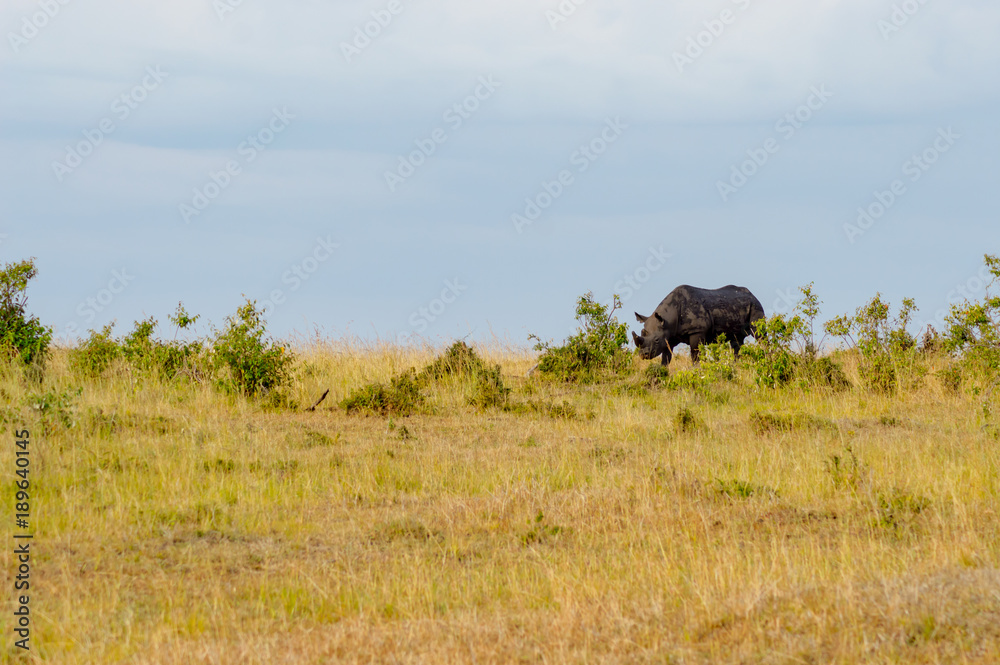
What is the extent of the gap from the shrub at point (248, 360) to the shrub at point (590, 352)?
17.5ft

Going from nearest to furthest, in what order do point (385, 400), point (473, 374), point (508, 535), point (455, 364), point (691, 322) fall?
point (508, 535), point (385, 400), point (473, 374), point (455, 364), point (691, 322)

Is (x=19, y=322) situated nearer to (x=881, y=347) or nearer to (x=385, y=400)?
(x=385, y=400)

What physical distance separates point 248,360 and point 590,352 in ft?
22.0

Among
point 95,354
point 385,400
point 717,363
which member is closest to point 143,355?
point 95,354

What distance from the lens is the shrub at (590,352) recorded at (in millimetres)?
17688

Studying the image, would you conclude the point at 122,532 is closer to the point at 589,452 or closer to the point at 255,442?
the point at 255,442

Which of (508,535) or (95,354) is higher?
(95,354)

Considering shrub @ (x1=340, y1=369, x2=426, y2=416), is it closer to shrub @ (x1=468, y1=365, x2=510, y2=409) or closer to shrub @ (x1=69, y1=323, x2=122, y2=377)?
shrub @ (x1=468, y1=365, x2=510, y2=409)

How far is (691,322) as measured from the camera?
2105cm

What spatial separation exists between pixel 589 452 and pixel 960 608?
18.5ft

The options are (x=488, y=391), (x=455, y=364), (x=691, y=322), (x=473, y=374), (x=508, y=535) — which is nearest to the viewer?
(x=508, y=535)

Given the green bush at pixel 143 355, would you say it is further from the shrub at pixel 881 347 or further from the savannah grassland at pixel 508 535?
the shrub at pixel 881 347

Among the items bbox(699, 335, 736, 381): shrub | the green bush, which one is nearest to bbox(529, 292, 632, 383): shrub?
bbox(699, 335, 736, 381): shrub

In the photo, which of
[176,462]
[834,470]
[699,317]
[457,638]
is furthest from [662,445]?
[699,317]
